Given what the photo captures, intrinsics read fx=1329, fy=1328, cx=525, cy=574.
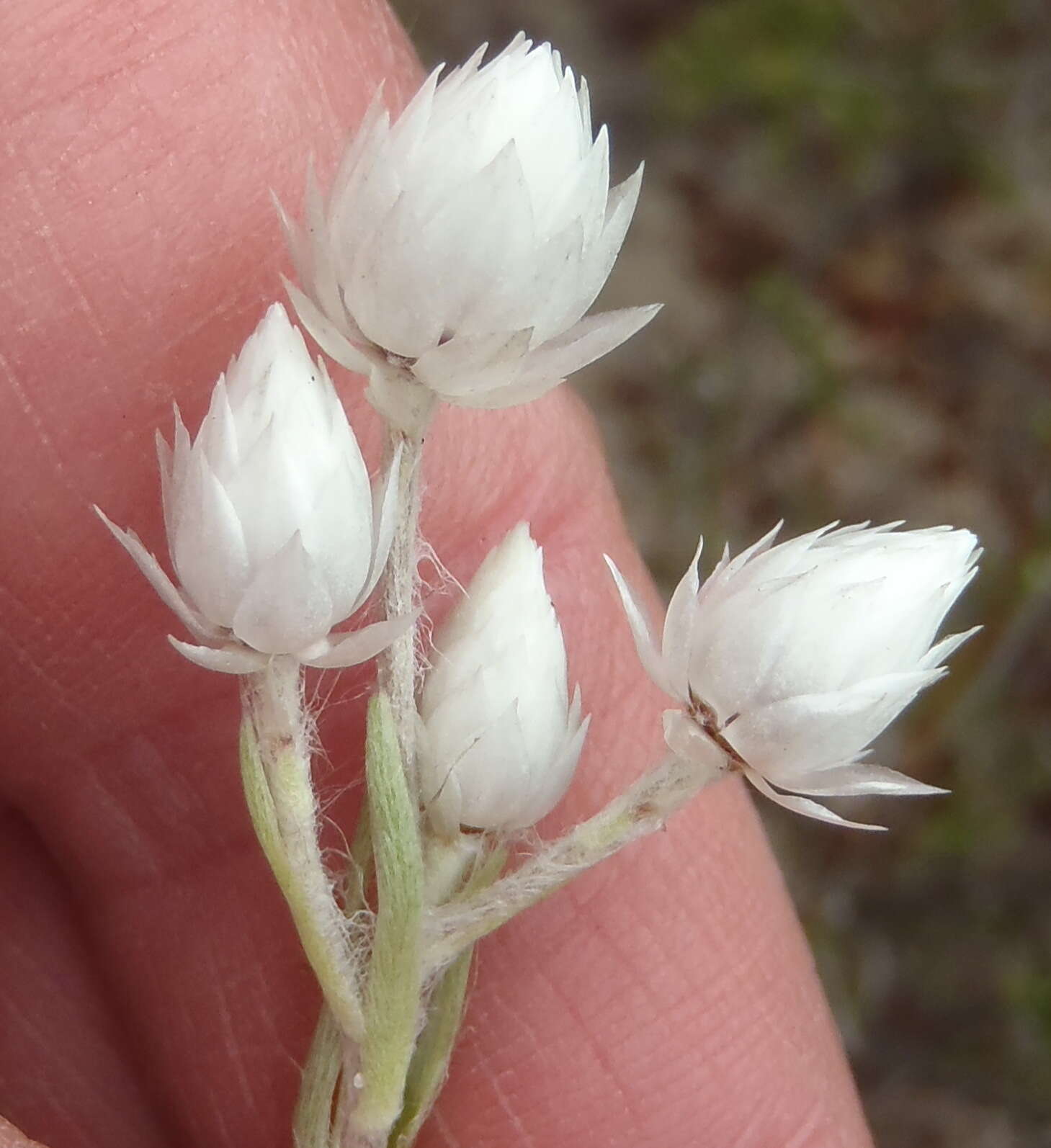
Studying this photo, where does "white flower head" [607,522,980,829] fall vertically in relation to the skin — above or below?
below

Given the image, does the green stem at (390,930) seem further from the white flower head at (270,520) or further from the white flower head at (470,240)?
the white flower head at (470,240)

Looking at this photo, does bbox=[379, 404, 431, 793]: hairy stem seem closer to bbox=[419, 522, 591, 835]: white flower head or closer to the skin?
bbox=[419, 522, 591, 835]: white flower head

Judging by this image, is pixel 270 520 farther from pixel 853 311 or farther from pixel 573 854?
pixel 853 311

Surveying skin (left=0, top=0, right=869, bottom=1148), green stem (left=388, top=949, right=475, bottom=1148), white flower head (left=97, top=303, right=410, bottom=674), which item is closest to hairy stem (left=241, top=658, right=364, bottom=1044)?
white flower head (left=97, top=303, right=410, bottom=674)

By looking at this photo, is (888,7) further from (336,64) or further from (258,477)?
(258,477)

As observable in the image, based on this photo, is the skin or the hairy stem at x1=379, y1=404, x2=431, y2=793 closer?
the hairy stem at x1=379, y1=404, x2=431, y2=793

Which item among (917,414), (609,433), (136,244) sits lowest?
(136,244)

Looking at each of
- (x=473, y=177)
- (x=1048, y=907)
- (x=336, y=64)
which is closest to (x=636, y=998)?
(x=473, y=177)
